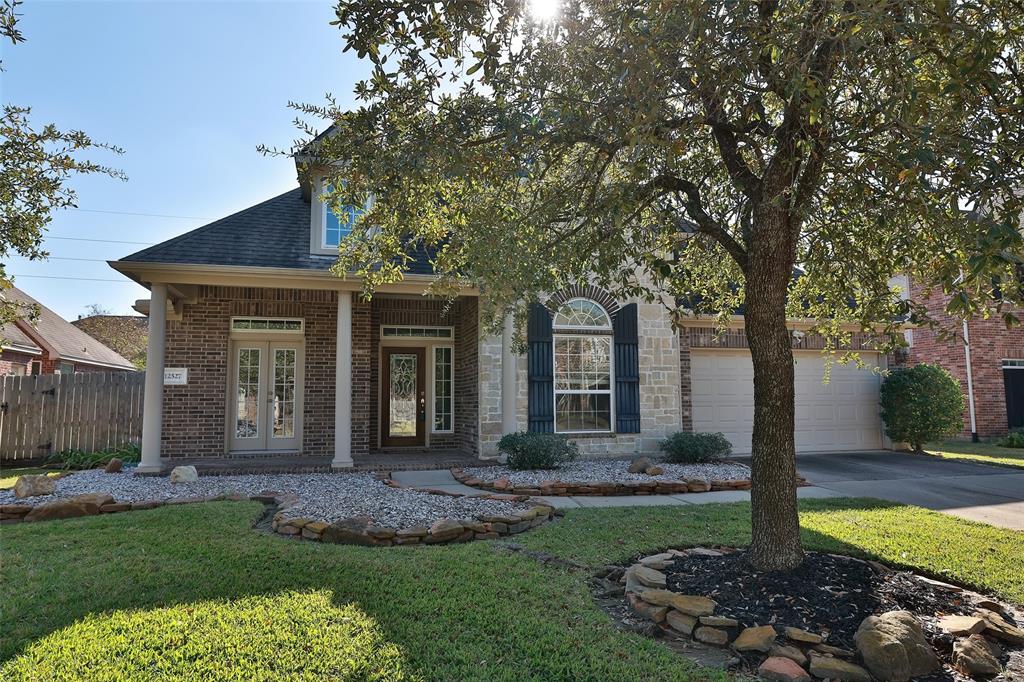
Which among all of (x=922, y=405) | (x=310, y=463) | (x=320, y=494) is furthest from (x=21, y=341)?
(x=922, y=405)

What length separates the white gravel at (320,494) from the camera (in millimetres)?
6324

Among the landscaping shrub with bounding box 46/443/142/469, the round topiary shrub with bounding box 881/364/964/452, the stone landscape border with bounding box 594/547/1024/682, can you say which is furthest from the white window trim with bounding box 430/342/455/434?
the round topiary shrub with bounding box 881/364/964/452

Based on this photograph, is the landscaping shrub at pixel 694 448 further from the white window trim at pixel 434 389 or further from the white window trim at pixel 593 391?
the white window trim at pixel 434 389

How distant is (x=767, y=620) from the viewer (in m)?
3.68

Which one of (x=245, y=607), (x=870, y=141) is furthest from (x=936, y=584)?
(x=245, y=607)

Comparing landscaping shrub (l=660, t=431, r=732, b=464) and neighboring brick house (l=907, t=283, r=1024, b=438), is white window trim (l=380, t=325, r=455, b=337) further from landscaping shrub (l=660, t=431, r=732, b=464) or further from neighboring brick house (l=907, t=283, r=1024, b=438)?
neighboring brick house (l=907, t=283, r=1024, b=438)

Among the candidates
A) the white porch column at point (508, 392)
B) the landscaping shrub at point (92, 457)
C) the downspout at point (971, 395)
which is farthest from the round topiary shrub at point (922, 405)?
the landscaping shrub at point (92, 457)

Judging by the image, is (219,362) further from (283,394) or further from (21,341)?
(21,341)

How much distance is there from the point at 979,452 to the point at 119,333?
1385 inches

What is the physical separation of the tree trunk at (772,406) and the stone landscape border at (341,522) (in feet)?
8.32

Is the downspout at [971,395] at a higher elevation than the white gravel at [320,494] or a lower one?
higher

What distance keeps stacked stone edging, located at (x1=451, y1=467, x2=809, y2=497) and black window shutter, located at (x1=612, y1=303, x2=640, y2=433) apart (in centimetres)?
272

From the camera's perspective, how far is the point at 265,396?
10977 millimetres

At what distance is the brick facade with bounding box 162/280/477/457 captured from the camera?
10.4m
